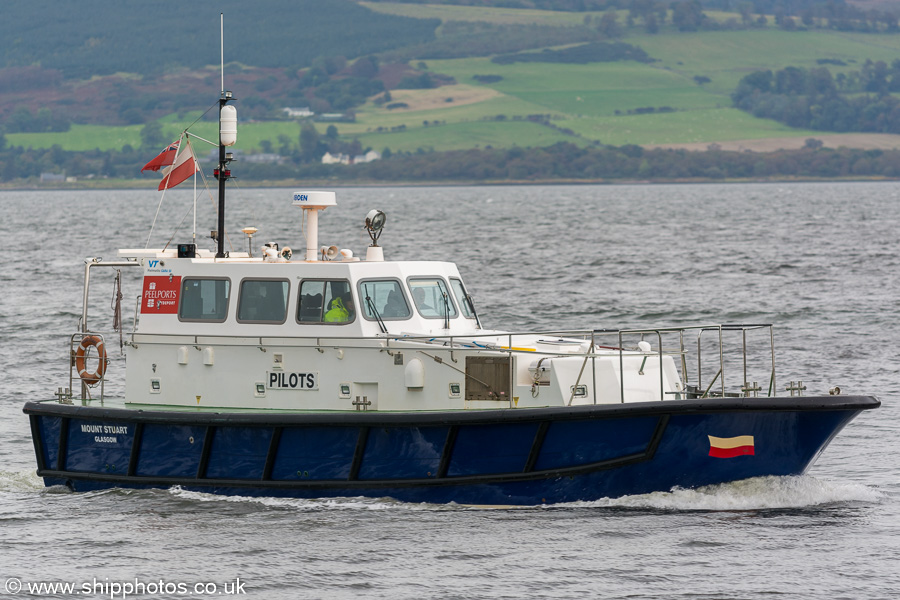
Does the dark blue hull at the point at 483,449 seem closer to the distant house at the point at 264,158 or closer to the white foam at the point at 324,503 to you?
the white foam at the point at 324,503

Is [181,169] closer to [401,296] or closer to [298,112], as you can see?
[401,296]

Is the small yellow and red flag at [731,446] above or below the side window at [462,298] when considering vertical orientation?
below

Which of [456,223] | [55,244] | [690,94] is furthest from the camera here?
[690,94]

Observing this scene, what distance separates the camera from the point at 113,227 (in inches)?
3051

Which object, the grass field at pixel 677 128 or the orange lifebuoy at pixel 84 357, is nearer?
the orange lifebuoy at pixel 84 357

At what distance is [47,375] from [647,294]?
1815cm

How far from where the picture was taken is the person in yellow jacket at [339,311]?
48.9 ft

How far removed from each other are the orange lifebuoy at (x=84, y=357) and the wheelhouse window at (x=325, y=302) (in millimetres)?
2851

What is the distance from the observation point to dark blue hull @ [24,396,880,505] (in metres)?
13.6

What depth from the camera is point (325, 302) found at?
49.2 feet

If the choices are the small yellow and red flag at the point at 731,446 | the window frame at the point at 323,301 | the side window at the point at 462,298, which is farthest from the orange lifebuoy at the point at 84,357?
the small yellow and red flag at the point at 731,446

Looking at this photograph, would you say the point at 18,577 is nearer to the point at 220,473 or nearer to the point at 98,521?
the point at 98,521

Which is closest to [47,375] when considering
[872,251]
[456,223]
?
[872,251]

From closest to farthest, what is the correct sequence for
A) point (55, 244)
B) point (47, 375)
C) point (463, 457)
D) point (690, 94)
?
point (463, 457) < point (47, 375) < point (55, 244) < point (690, 94)
